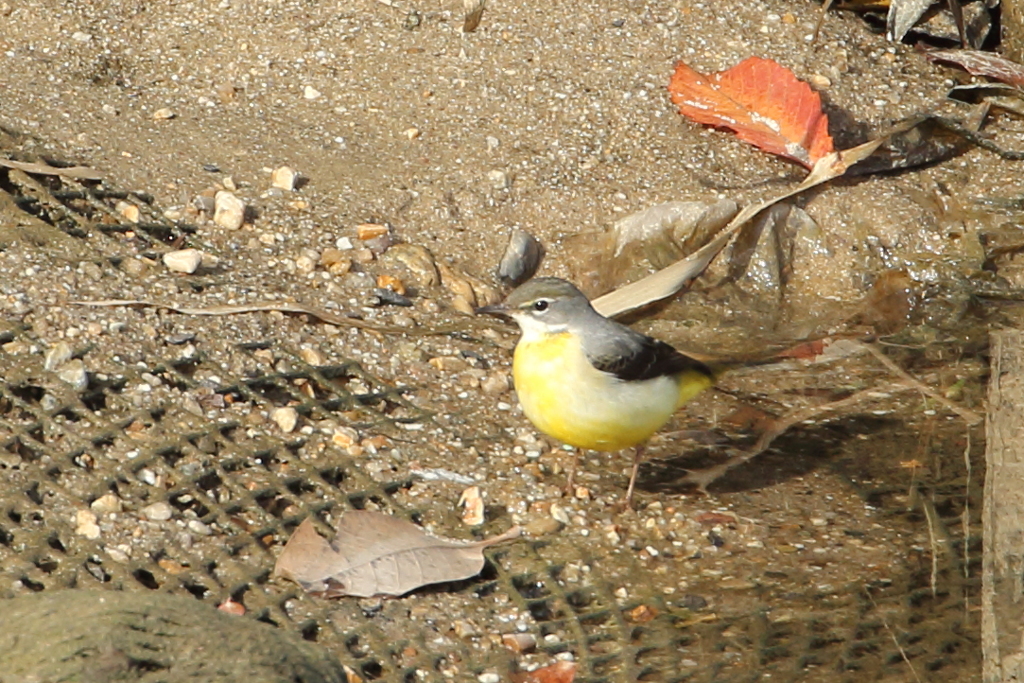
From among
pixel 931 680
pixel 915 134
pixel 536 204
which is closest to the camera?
pixel 931 680

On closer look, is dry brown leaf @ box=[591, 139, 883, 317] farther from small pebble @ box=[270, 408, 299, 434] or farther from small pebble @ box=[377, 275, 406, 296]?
small pebble @ box=[270, 408, 299, 434]

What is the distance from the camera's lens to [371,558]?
482 centimetres

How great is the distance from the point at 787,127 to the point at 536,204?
1567 millimetres

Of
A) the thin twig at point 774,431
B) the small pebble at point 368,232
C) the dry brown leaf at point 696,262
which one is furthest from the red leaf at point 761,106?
the small pebble at point 368,232

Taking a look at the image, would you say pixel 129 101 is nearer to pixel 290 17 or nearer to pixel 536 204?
pixel 290 17

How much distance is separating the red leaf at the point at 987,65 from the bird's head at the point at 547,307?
386cm

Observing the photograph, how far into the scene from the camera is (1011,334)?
5.92 metres

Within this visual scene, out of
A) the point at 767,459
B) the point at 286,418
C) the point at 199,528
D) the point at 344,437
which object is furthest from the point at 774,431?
the point at 199,528

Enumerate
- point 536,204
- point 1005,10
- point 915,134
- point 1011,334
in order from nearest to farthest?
1. point 1011,334
2. point 536,204
3. point 915,134
4. point 1005,10

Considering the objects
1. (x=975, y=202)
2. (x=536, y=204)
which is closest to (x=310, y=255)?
Answer: (x=536, y=204)

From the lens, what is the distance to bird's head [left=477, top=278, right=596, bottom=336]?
554 centimetres

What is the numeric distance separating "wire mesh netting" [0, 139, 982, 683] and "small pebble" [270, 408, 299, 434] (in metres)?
0.03

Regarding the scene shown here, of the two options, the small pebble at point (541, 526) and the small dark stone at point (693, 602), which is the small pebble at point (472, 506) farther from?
the small dark stone at point (693, 602)

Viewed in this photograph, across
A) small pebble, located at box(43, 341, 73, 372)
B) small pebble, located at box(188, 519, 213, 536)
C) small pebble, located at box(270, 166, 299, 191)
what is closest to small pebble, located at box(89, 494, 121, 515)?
small pebble, located at box(188, 519, 213, 536)
